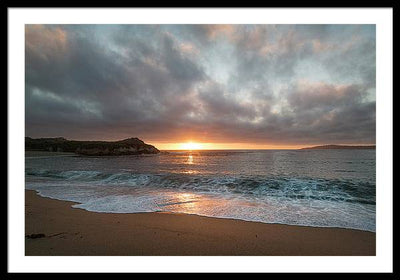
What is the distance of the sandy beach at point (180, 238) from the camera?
3402 millimetres

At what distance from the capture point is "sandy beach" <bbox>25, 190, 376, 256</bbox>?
134 inches

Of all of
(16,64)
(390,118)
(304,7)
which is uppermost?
(304,7)

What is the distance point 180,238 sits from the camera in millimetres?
3814

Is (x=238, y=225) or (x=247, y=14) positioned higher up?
(x=247, y=14)

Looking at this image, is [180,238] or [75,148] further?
[75,148]

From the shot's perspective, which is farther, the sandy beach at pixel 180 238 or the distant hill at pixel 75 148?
the distant hill at pixel 75 148

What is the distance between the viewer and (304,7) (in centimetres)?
304

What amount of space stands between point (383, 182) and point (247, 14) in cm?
393

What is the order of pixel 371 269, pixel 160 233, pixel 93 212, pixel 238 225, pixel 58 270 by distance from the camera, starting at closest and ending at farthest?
pixel 58 270, pixel 371 269, pixel 160 233, pixel 238 225, pixel 93 212

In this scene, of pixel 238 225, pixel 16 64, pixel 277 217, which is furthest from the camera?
pixel 277 217

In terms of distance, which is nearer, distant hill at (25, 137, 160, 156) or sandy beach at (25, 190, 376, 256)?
sandy beach at (25, 190, 376, 256)
